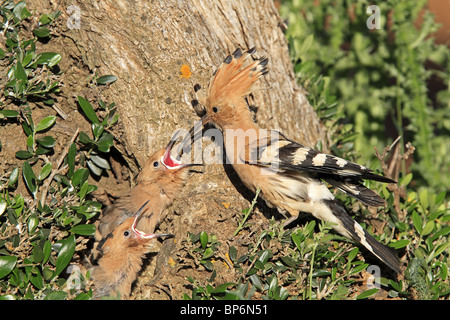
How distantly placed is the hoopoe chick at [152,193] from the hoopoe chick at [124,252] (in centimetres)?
11

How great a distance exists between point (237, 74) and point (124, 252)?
1.66 meters

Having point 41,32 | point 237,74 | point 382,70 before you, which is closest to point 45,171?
point 41,32

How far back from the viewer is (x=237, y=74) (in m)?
4.08

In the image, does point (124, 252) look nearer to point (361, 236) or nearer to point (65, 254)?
point (65, 254)

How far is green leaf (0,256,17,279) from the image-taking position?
3123 mm

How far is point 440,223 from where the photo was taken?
448 cm

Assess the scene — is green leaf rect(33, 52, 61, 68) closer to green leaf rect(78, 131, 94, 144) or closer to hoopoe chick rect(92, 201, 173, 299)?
green leaf rect(78, 131, 94, 144)

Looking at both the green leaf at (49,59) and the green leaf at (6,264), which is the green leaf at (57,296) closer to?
the green leaf at (6,264)

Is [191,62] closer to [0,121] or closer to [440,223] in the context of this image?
[0,121]

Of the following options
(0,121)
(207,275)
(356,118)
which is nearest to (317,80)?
(356,118)

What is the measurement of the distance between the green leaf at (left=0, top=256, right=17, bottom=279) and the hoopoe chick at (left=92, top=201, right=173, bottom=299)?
0.83 metres
